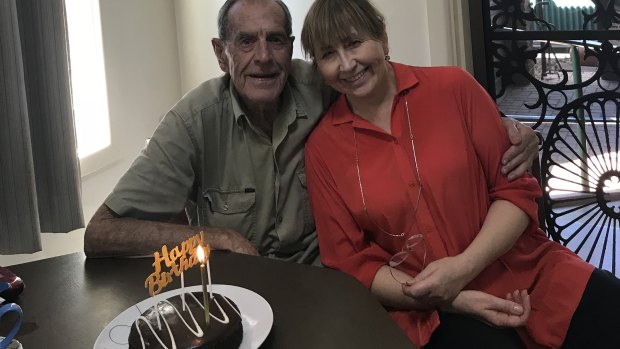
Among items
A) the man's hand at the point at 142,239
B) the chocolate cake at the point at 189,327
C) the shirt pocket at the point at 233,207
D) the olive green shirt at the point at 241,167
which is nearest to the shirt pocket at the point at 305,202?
the olive green shirt at the point at 241,167

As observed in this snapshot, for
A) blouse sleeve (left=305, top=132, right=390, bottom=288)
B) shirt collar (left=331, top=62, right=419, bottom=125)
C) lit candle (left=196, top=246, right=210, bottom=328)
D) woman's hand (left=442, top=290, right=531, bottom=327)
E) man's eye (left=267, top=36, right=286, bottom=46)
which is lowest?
woman's hand (left=442, top=290, right=531, bottom=327)

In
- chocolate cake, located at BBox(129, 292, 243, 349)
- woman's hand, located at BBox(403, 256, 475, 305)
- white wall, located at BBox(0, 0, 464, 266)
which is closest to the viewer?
chocolate cake, located at BBox(129, 292, 243, 349)

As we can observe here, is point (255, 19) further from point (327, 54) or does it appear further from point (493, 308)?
point (493, 308)

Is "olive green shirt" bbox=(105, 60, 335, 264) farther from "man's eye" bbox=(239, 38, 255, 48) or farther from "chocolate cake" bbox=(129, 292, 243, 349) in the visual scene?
"chocolate cake" bbox=(129, 292, 243, 349)

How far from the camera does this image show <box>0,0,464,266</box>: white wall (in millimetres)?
2289

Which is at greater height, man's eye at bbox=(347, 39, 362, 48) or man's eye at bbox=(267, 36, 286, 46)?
man's eye at bbox=(267, 36, 286, 46)

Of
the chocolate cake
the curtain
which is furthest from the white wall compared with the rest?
the chocolate cake

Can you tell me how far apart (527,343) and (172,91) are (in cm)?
208

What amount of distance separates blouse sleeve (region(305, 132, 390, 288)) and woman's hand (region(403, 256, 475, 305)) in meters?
0.11

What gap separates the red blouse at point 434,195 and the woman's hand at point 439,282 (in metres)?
0.05

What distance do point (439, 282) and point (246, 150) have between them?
0.57 metres

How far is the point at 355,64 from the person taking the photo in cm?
146

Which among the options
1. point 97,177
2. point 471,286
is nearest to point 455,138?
point 471,286

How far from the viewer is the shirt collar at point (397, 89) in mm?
1520
